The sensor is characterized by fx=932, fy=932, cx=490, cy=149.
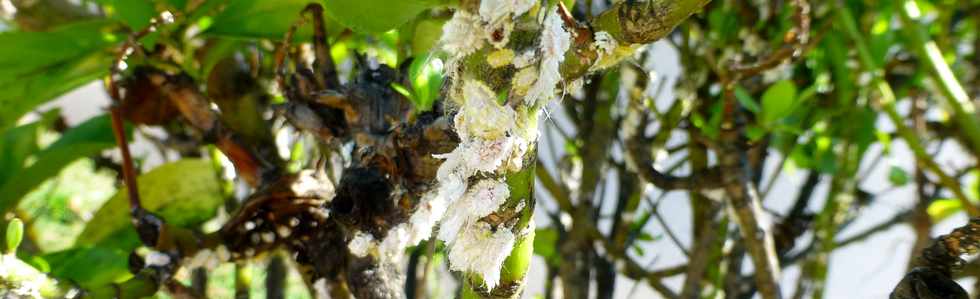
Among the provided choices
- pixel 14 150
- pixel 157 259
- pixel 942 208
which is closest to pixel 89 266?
pixel 157 259

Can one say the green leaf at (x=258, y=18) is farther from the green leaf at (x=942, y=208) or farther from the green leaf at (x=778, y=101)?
the green leaf at (x=942, y=208)

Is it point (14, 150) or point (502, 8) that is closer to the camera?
point (502, 8)

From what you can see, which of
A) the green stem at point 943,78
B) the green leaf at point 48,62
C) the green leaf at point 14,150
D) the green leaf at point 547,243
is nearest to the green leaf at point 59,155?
the green leaf at point 14,150

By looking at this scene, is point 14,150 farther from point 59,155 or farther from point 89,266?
point 89,266

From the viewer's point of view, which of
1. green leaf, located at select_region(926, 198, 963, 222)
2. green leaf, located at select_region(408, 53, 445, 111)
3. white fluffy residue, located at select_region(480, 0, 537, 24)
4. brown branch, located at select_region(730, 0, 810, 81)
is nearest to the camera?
white fluffy residue, located at select_region(480, 0, 537, 24)

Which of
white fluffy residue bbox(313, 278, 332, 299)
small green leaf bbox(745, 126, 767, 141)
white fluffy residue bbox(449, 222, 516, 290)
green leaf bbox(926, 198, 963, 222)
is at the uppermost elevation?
small green leaf bbox(745, 126, 767, 141)

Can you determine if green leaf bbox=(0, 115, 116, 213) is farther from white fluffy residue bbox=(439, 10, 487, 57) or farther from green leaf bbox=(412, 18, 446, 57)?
white fluffy residue bbox=(439, 10, 487, 57)

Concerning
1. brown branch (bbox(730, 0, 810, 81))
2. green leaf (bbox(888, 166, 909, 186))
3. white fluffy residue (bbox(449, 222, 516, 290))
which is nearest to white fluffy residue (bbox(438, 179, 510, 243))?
white fluffy residue (bbox(449, 222, 516, 290))

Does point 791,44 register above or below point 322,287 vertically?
above
